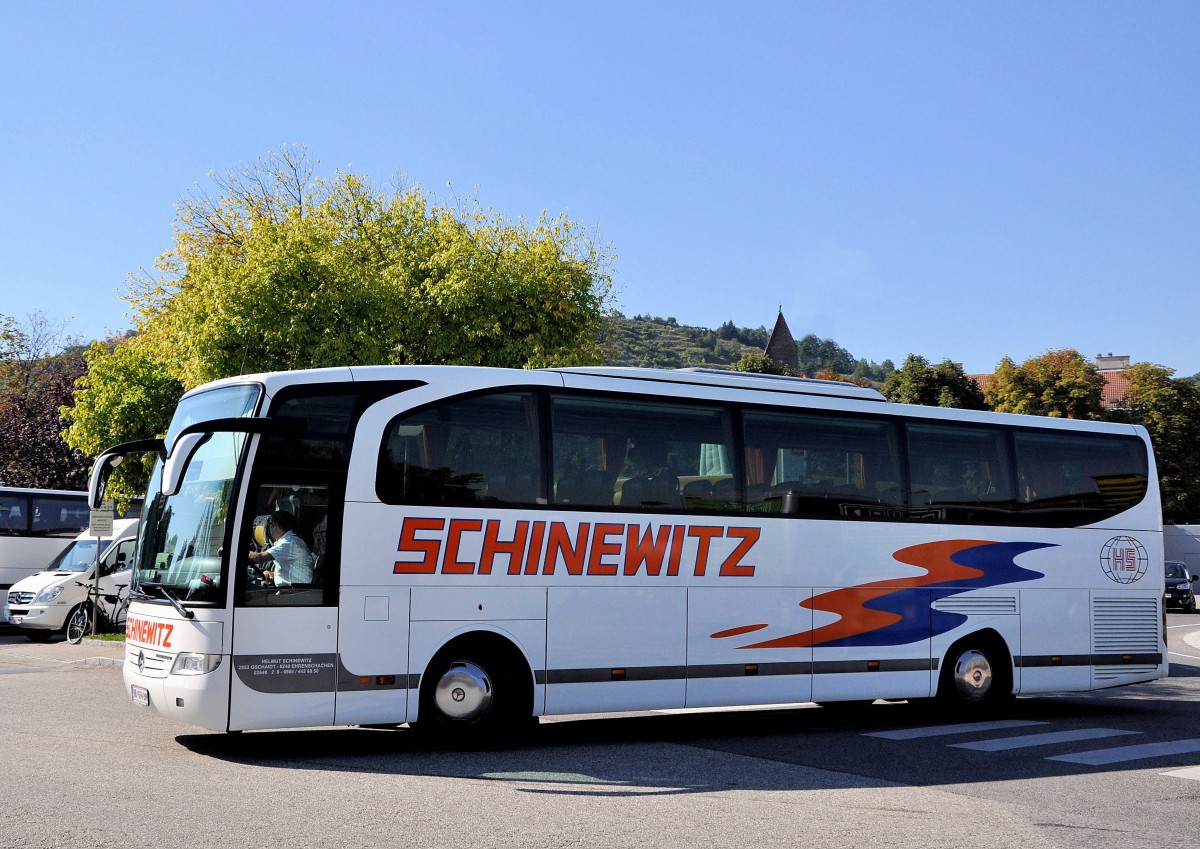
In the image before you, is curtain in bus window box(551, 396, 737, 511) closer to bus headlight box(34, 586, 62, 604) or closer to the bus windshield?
the bus windshield

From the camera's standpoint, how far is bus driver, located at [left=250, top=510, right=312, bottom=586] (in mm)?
10234

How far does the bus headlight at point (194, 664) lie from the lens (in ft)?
32.4

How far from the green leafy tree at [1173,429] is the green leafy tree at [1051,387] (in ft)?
7.49

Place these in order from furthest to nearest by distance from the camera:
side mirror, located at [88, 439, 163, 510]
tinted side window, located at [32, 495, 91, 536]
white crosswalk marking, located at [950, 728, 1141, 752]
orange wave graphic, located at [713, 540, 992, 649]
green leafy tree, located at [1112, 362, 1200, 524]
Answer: green leafy tree, located at [1112, 362, 1200, 524], tinted side window, located at [32, 495, 91, 536], orange wave graphic, located at [713, 540, 992, 649], white crosswalk marking, located at [950, 728, 1141, 752], side mirror, located at [88, 439, 163, 510]

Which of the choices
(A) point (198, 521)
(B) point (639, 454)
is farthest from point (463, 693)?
(B) point (639, 454)

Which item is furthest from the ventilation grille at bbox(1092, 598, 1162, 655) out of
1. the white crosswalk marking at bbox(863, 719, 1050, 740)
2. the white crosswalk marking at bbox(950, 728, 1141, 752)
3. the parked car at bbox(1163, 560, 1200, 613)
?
the parked car at bbox(1163, 560, 1200, 613)

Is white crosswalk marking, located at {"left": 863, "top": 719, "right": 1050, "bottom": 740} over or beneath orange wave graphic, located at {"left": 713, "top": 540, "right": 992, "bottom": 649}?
beneath

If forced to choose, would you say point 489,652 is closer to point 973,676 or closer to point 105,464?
point 105,464

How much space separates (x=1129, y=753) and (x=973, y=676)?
265cm

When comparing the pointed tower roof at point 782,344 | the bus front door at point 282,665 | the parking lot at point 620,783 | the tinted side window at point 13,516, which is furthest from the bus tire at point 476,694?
the pointed tower roof at point 782,344

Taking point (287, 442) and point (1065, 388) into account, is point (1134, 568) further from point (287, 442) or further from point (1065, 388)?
point (1065, 388)

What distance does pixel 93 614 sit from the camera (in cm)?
2470

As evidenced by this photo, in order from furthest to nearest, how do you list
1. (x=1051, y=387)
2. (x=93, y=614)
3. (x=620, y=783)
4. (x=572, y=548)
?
(x=1051, y=387), (x=93, y=614), (x=572, y=548), (x=620, y=783)

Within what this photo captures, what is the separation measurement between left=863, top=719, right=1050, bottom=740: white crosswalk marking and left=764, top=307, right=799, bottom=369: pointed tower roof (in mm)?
128630
